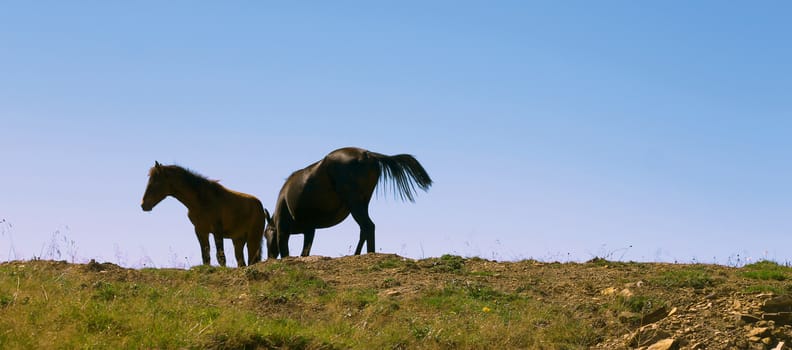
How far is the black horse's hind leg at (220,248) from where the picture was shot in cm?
1866

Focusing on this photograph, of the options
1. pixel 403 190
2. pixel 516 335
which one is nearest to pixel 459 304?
pixel 516 335

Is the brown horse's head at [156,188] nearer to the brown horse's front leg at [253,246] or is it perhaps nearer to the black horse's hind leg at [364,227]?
the brown horse's front leg at [253,246]

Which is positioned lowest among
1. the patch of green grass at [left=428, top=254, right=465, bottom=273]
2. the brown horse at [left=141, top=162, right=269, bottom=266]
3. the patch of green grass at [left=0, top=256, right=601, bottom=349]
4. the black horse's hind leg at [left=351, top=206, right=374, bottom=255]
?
the patch of green grass at [left=0, top=256, right=601, bottom=349]

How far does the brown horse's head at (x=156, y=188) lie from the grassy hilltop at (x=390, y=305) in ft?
15.5

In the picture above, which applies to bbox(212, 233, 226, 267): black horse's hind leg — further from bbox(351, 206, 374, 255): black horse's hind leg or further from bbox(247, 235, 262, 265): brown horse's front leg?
bbox(351, 206, 374, 255): black horse's hind leg

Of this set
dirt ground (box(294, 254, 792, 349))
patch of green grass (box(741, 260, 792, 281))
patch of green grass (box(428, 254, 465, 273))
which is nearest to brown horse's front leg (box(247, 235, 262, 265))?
dirt ground (box(294, 254, 792, 349))

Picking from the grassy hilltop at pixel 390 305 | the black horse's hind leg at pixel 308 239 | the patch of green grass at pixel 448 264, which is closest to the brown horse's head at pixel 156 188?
the black horse's hind leg at pixel 308 239

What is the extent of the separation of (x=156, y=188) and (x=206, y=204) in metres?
1.05

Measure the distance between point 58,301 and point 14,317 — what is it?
0.69 meters

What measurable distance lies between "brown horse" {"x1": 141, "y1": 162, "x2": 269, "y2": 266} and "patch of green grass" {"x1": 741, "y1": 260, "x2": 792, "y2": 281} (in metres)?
9.54

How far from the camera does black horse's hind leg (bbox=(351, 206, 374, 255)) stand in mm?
17672

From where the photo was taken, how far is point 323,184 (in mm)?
19000

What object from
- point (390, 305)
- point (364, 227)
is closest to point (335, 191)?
point (364, 227)

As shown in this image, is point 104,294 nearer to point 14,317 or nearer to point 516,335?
point 14,317
